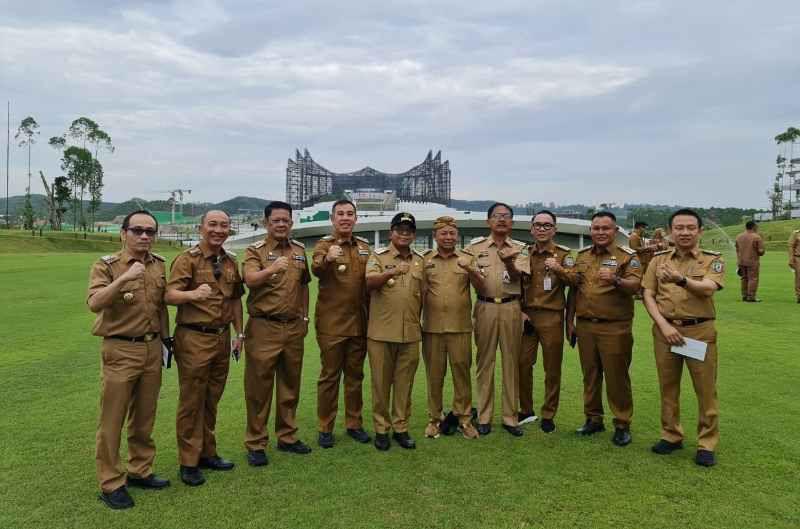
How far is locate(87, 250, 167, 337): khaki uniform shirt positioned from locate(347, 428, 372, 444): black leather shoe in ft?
5.82

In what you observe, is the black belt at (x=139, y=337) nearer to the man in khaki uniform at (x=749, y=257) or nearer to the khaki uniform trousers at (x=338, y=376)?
the khaki uniform trousers at (x=338, y=376)

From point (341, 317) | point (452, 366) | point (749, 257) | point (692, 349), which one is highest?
point (749, 257)

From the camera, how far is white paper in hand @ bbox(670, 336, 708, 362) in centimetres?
393

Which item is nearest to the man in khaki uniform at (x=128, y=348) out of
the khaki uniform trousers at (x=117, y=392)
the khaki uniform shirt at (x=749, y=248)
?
the khaki uniform trousers at (x=117, y=392)

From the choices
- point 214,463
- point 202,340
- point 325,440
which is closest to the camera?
point 202,340

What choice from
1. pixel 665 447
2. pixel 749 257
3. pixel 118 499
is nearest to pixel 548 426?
pixel 665 447

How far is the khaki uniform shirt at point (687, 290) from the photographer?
4.02 m

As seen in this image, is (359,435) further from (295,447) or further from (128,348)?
(128,348)

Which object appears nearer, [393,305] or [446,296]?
[393,305]

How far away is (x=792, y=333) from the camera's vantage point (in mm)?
8336

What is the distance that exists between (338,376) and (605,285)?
2.25 m

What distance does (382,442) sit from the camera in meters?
4.32

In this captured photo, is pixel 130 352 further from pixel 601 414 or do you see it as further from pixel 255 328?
pixel 601 414

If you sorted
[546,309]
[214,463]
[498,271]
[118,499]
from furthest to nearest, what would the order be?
[546,309] < [498,271] < [214,463] < [118,499]
